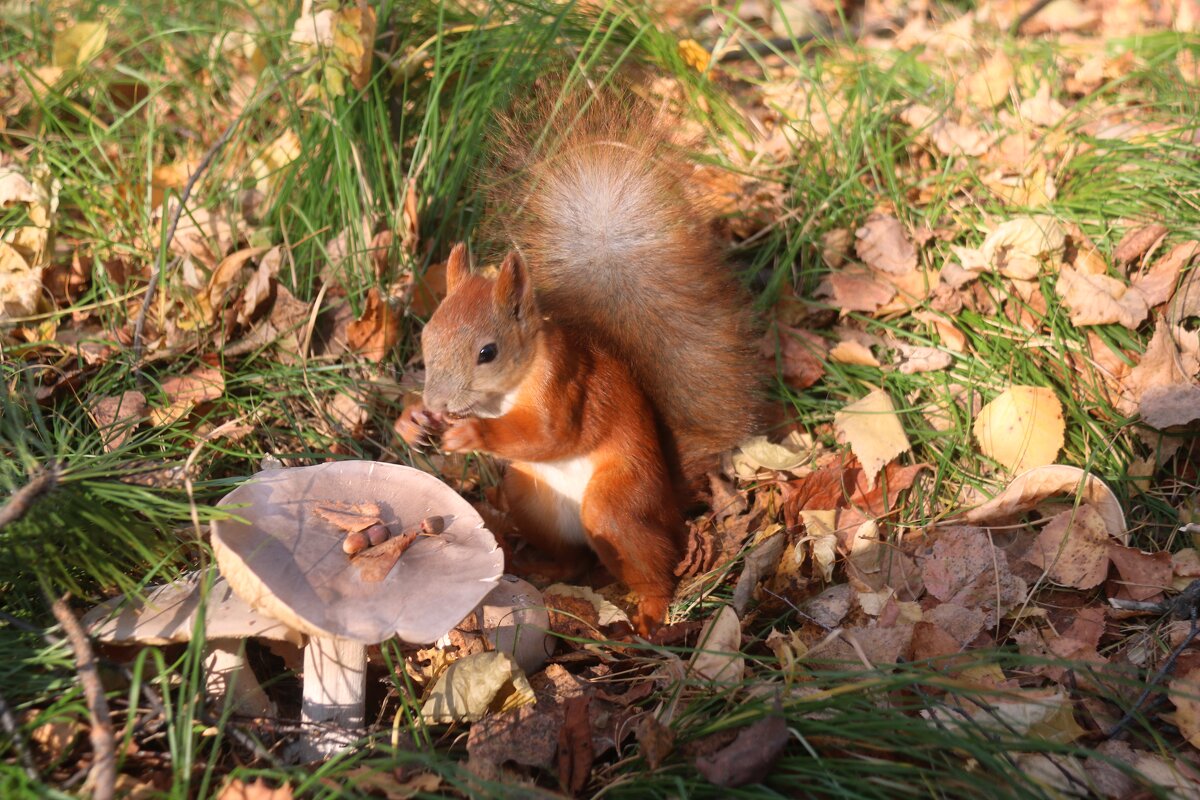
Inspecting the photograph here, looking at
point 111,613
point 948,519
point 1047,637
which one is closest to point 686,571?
point 948,519

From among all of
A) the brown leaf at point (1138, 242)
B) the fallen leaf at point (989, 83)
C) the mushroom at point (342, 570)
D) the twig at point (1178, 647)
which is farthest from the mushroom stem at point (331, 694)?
the fallen leaf at point (989, 83)

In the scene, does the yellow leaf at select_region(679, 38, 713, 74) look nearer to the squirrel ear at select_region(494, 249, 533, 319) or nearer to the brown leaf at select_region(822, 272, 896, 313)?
the brown leaf at select_region(822, 272, 896, 313)

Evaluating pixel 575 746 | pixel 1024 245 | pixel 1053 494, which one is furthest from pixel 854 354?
pixel 575 746

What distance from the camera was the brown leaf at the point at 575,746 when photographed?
1700mm

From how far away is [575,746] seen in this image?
1755 millimetres

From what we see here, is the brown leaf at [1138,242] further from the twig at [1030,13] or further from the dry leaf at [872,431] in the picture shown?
the twig at [1030,13]

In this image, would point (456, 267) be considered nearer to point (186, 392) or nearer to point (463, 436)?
point (463, 436)

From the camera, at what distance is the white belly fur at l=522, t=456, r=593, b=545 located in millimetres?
2346

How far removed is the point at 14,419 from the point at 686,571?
60.5 inches

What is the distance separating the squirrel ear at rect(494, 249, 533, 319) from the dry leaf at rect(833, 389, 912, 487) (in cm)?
96

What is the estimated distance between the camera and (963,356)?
2646 millimetres

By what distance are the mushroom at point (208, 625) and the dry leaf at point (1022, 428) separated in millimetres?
1746

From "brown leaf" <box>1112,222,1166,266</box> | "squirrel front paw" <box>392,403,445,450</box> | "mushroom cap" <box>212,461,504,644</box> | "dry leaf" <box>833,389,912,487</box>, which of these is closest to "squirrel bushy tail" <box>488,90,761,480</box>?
"dry leaf" <box>833,389,912,487</box>

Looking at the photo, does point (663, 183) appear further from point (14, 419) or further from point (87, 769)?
point (87, 769)
